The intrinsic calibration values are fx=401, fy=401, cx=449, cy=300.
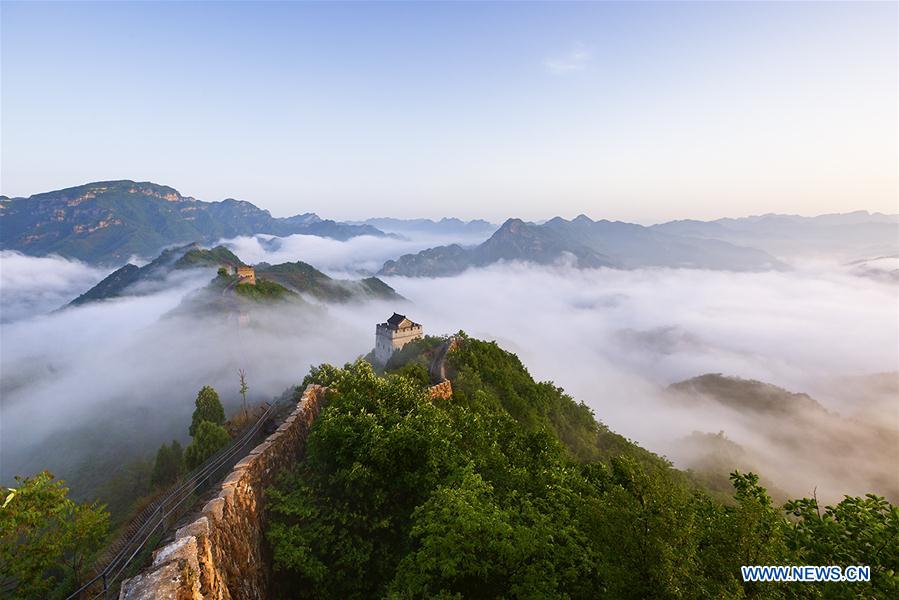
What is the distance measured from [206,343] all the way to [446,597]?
5936 inches

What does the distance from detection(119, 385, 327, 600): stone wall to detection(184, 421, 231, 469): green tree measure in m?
18.9

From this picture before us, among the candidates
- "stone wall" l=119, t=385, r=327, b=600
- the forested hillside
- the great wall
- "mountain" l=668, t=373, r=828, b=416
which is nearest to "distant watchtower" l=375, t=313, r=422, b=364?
the forested hillside

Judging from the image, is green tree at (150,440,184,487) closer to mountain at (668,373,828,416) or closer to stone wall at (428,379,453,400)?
stone wall at (428,379,453,400)

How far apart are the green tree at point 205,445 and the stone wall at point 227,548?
1886 cm

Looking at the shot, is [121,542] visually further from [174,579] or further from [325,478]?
[174,579]

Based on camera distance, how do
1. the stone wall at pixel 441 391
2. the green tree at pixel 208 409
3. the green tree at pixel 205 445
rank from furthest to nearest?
the green tree at pixel 208 409 < the green tree at pixel 205 445 < the stone wall at pixel 441 391

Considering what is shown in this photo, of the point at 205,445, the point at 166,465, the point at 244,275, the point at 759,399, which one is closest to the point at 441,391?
the point at 205,445

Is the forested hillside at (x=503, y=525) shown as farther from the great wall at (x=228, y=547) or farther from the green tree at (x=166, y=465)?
the green tree at (x=166, y=465)

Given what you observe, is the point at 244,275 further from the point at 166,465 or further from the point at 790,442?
the point at 790,442

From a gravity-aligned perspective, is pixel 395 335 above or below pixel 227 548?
below

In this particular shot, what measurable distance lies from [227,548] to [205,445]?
25.5 m

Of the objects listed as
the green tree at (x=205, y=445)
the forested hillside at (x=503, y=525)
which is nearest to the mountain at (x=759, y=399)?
the forested hillside at (x=503, y=525)

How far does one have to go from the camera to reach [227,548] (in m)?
12.5

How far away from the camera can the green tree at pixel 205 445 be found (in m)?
32.9
